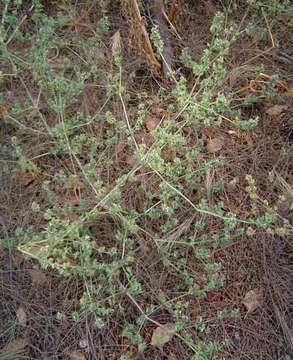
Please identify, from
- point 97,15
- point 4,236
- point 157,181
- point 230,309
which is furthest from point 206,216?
point 97,15

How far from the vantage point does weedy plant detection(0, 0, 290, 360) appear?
6.34 ft

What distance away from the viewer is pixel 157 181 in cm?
228

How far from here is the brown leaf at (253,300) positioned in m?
2.18

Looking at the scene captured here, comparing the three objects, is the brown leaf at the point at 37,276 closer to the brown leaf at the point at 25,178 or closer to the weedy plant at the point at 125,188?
the weedy plant at the point at 125,188

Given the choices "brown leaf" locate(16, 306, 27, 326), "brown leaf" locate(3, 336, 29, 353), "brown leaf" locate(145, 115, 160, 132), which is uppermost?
"brown leaf" locate(145, 115, 160, 132)

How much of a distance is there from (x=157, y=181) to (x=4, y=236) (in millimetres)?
771

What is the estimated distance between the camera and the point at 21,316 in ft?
7.01

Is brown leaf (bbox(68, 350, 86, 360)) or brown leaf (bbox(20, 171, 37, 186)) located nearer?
brown leaf (bbox(68, 350, 86, 360))

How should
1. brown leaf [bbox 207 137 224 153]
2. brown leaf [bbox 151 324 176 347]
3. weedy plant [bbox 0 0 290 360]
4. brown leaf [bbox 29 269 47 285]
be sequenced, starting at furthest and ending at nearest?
brown leaf [bbox 207 137 224 153] → brown leaf [bbox 29 269 47 285] → brown leaf [bbox 151 324 176 347] → weedy plant [bbox 0 0 290 360]

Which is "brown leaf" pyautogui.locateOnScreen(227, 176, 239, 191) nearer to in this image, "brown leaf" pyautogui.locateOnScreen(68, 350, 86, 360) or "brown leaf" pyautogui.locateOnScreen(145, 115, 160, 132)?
"brown leaf" pyautogui.locateOnScreen(145, 115, 160, 132)

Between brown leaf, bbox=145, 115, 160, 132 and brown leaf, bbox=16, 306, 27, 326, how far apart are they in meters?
1.07

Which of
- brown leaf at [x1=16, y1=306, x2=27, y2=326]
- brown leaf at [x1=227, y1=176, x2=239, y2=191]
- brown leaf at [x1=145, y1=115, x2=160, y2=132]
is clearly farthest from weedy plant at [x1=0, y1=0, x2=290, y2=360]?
brown leaf at [x1=16, y1=306, x2=27, y2=326]

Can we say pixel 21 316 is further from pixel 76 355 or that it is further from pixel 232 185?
pixel 232 185

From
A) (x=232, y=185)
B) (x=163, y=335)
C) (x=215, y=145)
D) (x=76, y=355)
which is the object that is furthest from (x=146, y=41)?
(x=76, y=355)
